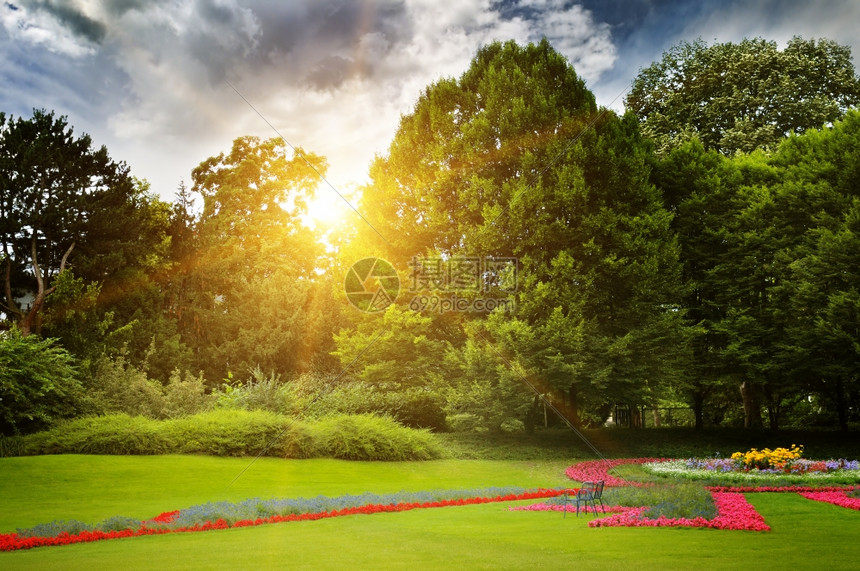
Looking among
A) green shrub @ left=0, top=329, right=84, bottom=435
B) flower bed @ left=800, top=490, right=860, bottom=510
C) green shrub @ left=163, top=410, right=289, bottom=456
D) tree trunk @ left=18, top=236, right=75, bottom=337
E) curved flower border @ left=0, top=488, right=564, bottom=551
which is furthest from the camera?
tree trunk @ left=18, top=236, right=75, bottom=337

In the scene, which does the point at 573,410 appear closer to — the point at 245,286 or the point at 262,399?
the point at 262,399

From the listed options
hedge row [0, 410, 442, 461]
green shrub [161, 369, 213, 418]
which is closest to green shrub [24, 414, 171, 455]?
hedge row [0, 410, 442, 461]

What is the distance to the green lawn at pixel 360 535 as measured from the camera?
6855 mm

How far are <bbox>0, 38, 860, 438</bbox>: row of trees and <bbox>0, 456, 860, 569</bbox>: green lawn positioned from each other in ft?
27.4

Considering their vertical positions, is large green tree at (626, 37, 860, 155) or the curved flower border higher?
large green tree at (626, 37, 860, 155)

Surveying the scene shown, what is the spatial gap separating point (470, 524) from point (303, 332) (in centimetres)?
2147

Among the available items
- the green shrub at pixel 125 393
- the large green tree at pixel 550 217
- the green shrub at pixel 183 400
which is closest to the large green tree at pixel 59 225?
the green shrub at pixel 125 393

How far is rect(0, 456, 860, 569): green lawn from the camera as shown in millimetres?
6855

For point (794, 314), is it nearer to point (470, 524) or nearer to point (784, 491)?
point (784, 491)

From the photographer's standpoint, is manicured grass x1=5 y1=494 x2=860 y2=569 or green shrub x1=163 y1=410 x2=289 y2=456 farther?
green shrub x1=163 y1=410 x2=289 y2=456
